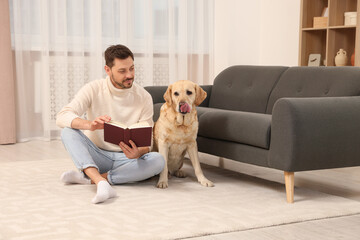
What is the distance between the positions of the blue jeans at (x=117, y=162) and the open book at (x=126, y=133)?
0.20 meters

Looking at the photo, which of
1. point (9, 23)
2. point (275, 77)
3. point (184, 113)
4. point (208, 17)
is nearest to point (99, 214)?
point (184, 113)

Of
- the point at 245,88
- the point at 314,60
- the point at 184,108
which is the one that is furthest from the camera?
the point at 314,60

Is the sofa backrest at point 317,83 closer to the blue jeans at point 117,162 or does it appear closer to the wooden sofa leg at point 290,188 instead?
the wooden sofa leg at point 290,188

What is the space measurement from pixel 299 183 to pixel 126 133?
3.90ft

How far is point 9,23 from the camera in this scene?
4.61 meters

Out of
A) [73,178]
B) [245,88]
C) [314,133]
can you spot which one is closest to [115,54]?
[73,178]

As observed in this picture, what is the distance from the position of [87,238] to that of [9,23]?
10.3 feet

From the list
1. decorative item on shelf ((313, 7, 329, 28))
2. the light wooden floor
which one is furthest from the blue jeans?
decorative item on shelf ((313, 7, 329, 28))

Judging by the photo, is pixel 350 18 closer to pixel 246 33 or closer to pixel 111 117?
pixel 246 33

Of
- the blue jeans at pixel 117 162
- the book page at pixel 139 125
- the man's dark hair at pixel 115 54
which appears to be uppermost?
the man's dark hair at pixel 115 54

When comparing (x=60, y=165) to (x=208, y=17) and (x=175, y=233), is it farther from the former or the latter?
(x=208, y=17)

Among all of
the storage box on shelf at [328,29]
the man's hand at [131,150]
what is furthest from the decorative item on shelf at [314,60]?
the man's hand at [131,150]

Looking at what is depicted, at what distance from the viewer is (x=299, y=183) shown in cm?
319

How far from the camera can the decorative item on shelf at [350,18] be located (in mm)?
4266
